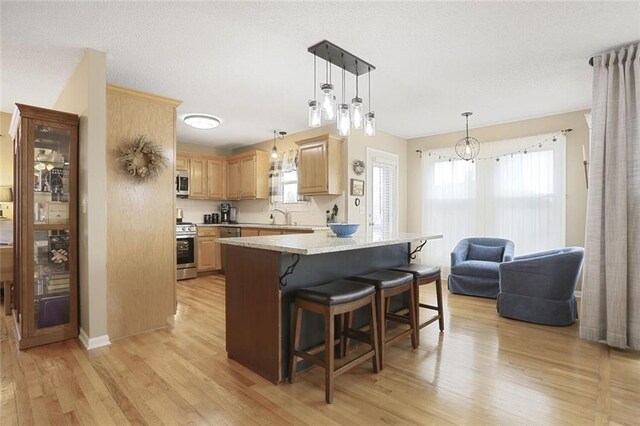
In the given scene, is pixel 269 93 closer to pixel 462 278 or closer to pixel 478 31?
pixel 478 31

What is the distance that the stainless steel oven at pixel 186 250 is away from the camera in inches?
221

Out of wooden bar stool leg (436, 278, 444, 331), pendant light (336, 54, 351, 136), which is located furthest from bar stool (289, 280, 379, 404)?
pendant light (336, 54, 351, 136)

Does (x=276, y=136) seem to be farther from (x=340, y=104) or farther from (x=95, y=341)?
(x=95, y=341)

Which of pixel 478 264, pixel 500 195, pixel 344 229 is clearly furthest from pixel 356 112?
pixel 500 195

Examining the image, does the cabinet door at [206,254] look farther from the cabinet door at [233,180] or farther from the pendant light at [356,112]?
the pendant light at [356,112]

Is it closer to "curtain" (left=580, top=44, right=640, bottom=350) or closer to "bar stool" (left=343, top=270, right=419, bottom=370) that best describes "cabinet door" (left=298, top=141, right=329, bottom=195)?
"bar stool" (left=343, top=270, right=419, bottom=370)

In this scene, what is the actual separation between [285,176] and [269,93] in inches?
89.8

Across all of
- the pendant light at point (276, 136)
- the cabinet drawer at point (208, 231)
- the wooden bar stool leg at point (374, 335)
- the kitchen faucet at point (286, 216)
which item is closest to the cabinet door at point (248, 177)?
the pendant light at point (276, 136)

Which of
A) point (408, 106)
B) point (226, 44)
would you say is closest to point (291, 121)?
point (408, 106)

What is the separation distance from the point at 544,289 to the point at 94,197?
4397 millimetres

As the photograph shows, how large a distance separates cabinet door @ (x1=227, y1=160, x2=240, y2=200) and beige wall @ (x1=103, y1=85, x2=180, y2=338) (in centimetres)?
323

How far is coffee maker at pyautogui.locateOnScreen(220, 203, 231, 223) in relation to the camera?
713 cm

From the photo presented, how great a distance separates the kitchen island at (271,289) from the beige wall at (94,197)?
1.16 m

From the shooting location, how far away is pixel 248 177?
254 inches
